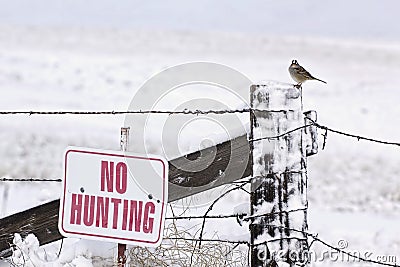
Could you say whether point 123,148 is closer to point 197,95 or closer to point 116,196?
point 116,196

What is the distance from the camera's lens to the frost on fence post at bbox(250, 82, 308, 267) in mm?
2854

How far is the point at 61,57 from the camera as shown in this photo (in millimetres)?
21641

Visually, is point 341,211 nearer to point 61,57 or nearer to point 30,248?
point 30,248

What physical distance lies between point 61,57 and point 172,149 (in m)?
12.7

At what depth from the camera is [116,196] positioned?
296 cm

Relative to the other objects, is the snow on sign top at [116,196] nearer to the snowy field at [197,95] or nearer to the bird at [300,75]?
the snowy field at [197,95]

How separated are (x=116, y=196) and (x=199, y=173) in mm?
373

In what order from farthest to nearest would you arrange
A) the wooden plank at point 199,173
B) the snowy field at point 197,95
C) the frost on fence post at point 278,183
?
the snowy field at point 197,95 → the wooden plank at point 199,173 → the frost on fence post at point 278,183

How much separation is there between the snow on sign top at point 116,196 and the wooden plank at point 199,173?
0.43 ft

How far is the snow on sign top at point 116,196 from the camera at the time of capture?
9.64 ft

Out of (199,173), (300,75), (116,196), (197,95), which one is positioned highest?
(197,95)

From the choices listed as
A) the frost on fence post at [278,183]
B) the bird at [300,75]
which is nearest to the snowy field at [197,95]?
the frost on fence post at [278,183]

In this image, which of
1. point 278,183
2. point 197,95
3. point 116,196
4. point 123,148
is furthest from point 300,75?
point 197,95

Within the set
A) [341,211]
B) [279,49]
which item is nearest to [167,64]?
[279,49]
